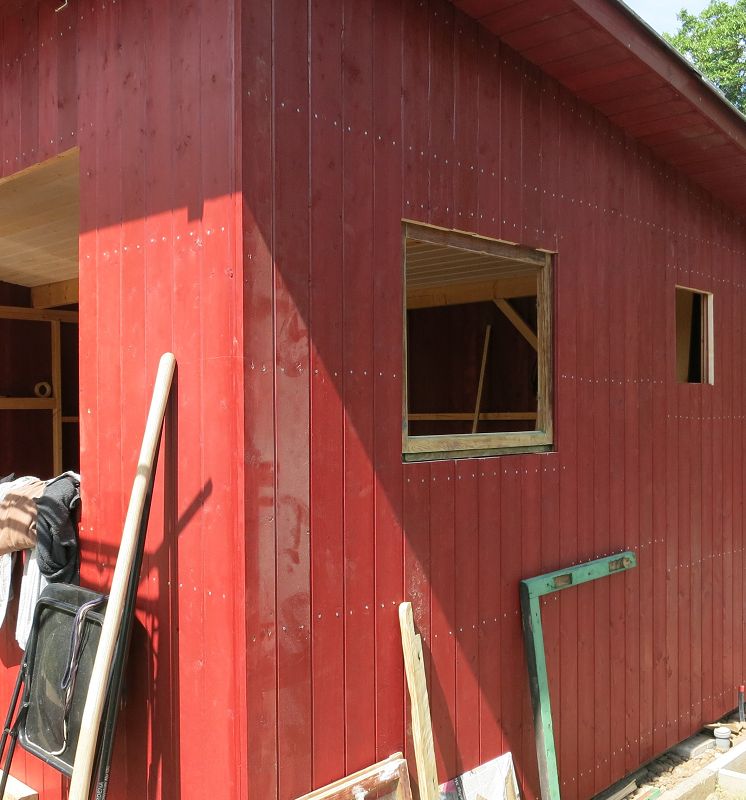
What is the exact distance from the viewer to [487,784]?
11.6ft

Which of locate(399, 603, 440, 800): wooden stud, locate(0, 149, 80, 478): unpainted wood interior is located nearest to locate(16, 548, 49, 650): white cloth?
locate(399, 603, 440, 800): wooden stud

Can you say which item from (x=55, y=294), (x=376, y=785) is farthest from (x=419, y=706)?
(x=55, y=294)

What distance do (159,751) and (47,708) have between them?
415 mm

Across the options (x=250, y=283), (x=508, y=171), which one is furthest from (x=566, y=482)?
(x=250, y=283)

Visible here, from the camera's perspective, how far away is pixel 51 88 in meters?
3.39

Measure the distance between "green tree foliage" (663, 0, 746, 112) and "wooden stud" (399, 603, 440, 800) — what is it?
22.2 metres

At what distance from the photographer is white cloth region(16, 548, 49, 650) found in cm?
338

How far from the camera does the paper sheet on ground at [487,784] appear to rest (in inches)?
132

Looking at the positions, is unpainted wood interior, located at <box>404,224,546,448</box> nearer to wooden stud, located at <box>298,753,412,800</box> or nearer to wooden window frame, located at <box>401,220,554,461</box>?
wooden window frame, located at <box>401,220,554,461</box>

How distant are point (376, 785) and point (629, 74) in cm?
329

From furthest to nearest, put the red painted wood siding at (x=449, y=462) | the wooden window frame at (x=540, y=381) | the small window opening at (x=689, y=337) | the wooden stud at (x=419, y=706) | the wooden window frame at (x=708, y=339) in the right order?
the small window opening at (x=689, y=337) → the wooden window frame at (x=708, y=339) → the wooden window frame at (x=540, y=381) → the wooden stud at (x=419, y=706) → the red painted wood siding at (x=449, y=462)

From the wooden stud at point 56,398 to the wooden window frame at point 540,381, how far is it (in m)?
3.86

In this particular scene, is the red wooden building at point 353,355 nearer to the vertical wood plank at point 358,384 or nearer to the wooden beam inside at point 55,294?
the vertical wood plank at point 358,384

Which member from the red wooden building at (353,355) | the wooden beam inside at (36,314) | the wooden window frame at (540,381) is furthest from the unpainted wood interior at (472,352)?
the wooden beam inside at (36,314)
